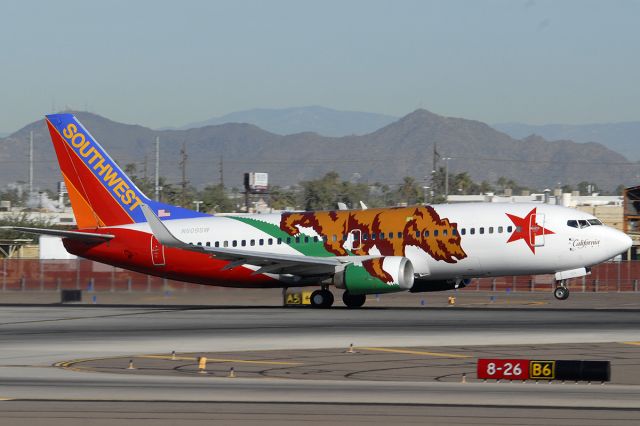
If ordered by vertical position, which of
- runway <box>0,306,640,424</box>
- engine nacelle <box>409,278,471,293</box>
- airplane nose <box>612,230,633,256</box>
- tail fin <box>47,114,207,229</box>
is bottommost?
runway <box>0,306,640,424</box>

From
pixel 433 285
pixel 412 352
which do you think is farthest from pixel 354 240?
pixel 412 352

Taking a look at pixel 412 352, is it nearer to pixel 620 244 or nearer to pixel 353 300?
pixel 353 300

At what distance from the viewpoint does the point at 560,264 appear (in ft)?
166

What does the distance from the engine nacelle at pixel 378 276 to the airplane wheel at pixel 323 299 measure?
184 centimetres

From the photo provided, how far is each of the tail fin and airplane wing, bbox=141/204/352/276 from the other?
12.3 feet

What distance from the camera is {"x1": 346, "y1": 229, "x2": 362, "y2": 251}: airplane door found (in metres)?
52.3

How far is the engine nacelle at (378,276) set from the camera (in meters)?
49.6

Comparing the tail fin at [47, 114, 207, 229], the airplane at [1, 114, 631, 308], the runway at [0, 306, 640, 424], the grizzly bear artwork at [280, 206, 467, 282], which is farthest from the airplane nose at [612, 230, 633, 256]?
the tail fin at [47, 114, 207, 229]

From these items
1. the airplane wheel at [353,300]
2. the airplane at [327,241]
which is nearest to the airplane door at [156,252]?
the airplane at [327,241]

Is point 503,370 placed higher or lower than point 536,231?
lower

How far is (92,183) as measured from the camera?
56.2 m

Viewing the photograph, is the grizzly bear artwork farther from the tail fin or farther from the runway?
the tail fin

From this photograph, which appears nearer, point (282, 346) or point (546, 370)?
point (546, 370)

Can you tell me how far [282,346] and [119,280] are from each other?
38.1 metres
